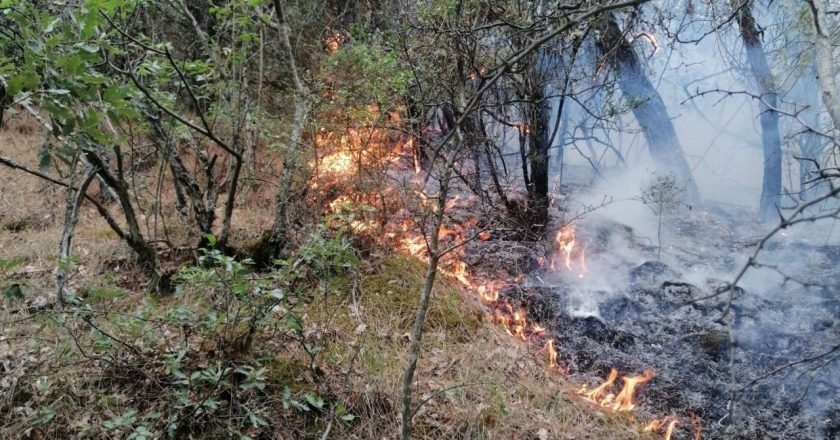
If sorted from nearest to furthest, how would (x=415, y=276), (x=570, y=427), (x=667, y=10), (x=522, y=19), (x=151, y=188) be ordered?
1. (x=570, y=427)
2. (x=415, y=276)
3. (x=522, y=19)
4. (x=151, y=188)
5. (x=667, y=10)

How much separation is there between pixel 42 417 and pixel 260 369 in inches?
43.9

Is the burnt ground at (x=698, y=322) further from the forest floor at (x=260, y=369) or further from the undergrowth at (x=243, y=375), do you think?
the undergrowth at (x=243, y=375)

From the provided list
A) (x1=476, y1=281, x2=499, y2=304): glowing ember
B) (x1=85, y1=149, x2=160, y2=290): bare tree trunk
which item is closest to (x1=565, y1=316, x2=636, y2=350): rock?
(x1=476, y1=281, x2=499, y2=304): glowing ember

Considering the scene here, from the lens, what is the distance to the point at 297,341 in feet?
11.4

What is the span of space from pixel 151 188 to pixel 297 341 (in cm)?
377

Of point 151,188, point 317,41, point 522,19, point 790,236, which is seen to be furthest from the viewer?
point 317,41

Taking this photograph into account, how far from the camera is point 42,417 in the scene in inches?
101

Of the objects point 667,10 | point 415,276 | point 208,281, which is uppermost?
point 667,10

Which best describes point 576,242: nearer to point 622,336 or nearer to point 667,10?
point 622,336

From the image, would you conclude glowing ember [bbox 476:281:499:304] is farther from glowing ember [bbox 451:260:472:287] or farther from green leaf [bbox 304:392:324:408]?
green leaf [bbox 304:392:324:408]

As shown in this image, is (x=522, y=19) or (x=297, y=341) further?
(x=522, y=19)

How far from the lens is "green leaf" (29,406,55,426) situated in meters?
2.53

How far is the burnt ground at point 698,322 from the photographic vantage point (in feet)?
12.9

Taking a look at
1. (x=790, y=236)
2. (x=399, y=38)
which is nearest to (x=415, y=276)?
(x=399, y=38)
